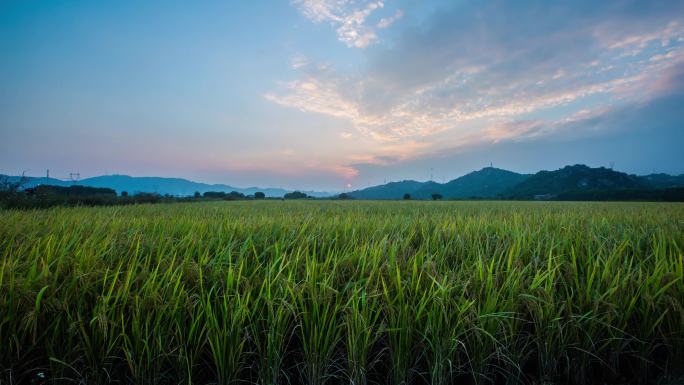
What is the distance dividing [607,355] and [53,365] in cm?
344

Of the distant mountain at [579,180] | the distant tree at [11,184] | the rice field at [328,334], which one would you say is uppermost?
the distant mountain at [579,180]

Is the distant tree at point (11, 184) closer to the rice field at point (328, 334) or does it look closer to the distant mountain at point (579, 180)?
the rice field at point (328, 334)

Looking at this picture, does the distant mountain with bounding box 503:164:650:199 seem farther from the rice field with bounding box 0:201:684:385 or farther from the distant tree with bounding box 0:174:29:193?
the distant tree with bounding box 0:174:29:193

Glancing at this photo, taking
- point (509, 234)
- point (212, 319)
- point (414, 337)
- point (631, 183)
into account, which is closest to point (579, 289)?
point (414, 337)

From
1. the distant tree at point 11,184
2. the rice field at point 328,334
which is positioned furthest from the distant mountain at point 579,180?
the distant tree at point 11,184

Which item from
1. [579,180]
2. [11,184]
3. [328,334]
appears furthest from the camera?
[579,180]

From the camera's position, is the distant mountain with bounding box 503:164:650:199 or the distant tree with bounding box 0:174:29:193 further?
the distant mountain with bounding box 503:164:650:199

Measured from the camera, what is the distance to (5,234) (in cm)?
306

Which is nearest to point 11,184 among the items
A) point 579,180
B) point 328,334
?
point 328,334

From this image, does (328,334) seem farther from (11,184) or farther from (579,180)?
(579,180)

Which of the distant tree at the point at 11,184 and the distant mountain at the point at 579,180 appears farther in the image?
the distant mountain at the point at 579,180

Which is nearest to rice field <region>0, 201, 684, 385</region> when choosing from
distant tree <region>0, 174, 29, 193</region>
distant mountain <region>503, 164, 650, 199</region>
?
distant tree <region>0, 174, 29, 193</region>

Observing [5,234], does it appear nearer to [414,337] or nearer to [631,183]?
[414,337]

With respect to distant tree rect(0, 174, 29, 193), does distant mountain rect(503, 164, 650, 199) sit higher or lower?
higher
